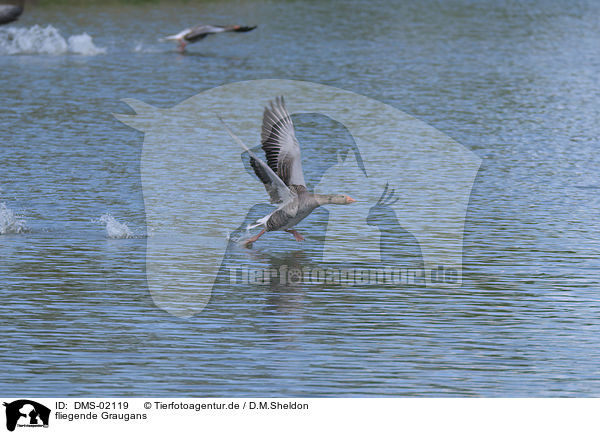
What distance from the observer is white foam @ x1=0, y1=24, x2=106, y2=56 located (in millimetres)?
46688

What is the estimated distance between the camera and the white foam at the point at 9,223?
724 inches

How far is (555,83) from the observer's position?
39500 mm

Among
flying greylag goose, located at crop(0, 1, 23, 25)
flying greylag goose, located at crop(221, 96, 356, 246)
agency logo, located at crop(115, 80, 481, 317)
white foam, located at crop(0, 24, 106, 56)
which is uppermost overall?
flying greylag goose, located at crop(221, 96, 356, 246)

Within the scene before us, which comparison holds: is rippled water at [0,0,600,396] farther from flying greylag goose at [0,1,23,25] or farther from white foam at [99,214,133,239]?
flying greylag goose at [0,1,23,25]

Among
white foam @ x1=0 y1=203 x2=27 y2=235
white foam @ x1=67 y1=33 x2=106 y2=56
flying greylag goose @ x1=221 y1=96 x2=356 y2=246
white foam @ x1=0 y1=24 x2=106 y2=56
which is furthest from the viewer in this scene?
white foam @ x1=0 y1=24 x2=106 y2=56

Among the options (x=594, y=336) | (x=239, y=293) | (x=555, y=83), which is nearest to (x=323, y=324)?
(x=239, y=293)

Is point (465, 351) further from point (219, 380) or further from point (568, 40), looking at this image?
point (568, 40)

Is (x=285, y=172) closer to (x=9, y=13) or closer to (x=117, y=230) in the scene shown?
(x=117, y=230)

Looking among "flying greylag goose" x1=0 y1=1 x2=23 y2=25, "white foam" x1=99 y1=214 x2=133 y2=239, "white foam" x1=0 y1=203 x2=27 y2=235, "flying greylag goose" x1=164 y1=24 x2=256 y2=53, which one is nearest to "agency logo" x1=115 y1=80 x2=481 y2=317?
"white foam" x1=99 y1=214 x2=133 y2=239

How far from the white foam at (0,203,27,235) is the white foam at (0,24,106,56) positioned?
28.3 metres

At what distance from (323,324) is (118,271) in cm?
329
